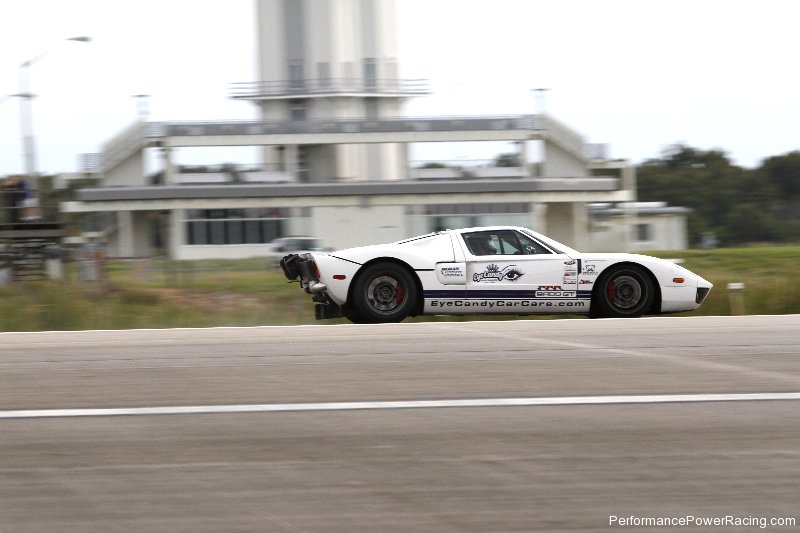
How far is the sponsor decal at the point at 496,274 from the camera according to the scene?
1178 centimetres

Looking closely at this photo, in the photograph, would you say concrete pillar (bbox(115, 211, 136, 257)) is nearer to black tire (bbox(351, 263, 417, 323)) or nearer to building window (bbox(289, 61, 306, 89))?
building window (bbox(289, 61, 306, 89))

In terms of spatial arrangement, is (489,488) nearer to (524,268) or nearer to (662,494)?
(662,494)

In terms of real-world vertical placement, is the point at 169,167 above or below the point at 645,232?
above

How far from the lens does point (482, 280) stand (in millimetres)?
11781

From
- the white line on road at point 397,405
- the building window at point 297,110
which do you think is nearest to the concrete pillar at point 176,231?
the building window at point 297,110

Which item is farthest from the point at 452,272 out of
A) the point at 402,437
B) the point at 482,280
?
the point at 402,437

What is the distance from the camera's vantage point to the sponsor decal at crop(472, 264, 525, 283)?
11.8 m

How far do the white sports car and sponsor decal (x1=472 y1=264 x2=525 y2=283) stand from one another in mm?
11

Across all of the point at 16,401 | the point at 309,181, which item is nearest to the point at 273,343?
the point at 16,401

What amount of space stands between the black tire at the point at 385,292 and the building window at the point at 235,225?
113 feet

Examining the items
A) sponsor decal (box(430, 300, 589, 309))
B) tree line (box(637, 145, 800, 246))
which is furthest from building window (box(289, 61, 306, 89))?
sponsor decal (box(430, 300, 589, 309))

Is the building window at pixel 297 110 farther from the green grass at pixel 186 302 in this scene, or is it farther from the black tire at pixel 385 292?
the black tire at pixel 385 292

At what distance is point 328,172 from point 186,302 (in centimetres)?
3026

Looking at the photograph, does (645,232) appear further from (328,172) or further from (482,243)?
(482,243)
